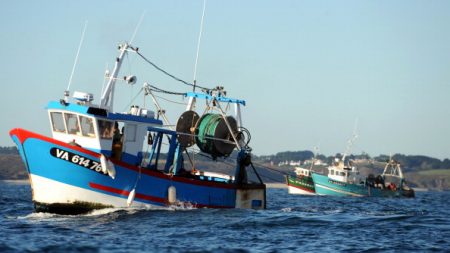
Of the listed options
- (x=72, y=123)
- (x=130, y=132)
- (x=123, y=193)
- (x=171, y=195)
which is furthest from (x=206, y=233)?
(x=72, y=123)

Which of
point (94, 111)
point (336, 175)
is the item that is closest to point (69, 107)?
point (94, 111)

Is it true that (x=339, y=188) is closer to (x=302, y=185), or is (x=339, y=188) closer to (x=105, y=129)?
(x=302, y=185)

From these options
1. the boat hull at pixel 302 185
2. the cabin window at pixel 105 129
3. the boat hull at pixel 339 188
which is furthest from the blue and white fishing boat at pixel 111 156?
the boat hull at pixel 302 185

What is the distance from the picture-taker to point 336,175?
96.4 meters

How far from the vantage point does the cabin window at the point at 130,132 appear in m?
31.0

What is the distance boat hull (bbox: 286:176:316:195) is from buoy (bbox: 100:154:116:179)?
230 ft

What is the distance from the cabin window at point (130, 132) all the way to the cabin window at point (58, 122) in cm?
270

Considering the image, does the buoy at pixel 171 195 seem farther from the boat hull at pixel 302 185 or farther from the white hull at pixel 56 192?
the boat hull at pixel 302 185

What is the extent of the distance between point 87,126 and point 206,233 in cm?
800

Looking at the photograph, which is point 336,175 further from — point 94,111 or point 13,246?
point 13,246

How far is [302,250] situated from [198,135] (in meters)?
15.3

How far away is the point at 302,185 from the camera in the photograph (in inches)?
3885

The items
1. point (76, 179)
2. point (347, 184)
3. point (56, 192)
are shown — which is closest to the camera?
point (56, 192)

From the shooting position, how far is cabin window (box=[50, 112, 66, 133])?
29703 mm
